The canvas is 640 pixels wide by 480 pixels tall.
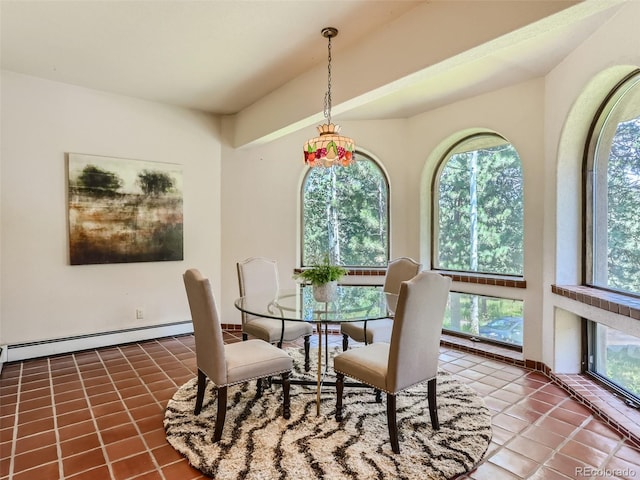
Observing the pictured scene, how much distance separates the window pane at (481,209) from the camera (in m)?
3.59

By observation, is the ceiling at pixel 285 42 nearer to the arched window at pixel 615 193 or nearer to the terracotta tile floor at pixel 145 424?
the arched window at pixel 615 193

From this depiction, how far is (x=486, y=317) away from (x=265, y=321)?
2.34m

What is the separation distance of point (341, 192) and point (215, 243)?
1699 mm

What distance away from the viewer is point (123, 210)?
3822mm

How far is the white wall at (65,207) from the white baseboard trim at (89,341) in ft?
0.18

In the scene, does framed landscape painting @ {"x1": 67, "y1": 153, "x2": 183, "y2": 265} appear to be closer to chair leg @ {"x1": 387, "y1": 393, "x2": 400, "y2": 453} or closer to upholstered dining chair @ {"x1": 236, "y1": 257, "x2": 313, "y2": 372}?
upholstered dining chair @ {"x1": 236, "y1": 257, "x2": 313, "y2": 372}

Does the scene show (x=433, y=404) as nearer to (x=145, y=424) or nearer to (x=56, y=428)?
(x=145, y=424)

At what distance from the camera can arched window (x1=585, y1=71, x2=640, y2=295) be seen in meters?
2.50

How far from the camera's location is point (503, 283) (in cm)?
346

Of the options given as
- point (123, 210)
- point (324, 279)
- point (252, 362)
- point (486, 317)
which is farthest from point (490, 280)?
point (123, 210)

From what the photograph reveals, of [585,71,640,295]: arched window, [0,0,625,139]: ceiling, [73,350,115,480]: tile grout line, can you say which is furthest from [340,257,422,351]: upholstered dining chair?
[73,350,115,480]: tile grout line

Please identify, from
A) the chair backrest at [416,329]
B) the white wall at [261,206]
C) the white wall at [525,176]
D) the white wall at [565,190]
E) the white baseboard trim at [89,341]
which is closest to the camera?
the chair backrest at [416,329]

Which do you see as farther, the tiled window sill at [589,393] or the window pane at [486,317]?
the window pane at [486,317]

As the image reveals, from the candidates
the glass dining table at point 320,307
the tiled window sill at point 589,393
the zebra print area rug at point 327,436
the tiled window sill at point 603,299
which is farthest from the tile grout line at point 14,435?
the tiled window sill at point 603,299
